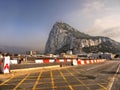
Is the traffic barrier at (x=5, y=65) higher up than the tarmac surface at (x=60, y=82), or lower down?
higher up

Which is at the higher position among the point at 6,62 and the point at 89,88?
the point at 6,62

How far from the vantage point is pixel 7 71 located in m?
25.4

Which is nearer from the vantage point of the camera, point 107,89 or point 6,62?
point 107,89

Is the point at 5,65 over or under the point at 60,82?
over

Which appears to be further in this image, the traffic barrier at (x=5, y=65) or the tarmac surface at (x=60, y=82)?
the traffic barrier at (x=5, y=65)

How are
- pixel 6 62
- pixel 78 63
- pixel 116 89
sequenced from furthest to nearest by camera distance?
pixel 78 63, pixel 6 62, pixel 116 89

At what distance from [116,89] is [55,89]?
3.95 metres

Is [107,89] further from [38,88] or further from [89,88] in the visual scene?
[38,88]

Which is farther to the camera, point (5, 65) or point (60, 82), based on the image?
point (5, 65)

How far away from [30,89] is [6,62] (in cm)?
1138

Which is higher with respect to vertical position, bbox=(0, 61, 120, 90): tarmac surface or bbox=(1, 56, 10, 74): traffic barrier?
→ bbox=(1, 56, 10, 74): traffic barrier

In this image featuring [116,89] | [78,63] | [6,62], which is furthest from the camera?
[78,63]

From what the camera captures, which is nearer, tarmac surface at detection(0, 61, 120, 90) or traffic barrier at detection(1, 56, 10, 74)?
tarmac surface at detection(0, 61, 120, 90)

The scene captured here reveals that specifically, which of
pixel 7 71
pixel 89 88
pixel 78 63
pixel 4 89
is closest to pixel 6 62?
pixel 7 71
